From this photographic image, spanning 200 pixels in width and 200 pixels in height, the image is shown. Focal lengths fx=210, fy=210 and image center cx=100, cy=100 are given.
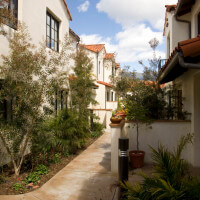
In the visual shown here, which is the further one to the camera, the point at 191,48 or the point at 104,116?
the point at 104,116

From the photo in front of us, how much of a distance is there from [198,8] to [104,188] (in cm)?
735

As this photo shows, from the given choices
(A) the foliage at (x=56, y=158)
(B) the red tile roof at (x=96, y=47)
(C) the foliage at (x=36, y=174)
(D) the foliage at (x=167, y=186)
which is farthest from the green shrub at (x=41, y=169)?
(B) the red tile roof at (x=96, y=47)

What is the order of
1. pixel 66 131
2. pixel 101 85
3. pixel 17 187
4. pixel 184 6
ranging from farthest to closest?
pixel 101 85 → pixel 184 6 → pixel 66 131 → pixel 17 187

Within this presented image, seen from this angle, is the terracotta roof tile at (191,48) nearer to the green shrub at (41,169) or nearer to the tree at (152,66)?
the green shrub at (41,169)

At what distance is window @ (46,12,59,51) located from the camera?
985cm

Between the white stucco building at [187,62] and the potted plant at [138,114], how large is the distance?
94cm

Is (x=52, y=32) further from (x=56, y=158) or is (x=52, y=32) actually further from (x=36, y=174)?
(x=36, y=174)

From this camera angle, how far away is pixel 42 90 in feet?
18.5

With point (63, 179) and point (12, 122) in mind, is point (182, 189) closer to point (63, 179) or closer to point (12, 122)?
point (63, 179)

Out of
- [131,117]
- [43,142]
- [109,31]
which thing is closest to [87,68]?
[109,31]

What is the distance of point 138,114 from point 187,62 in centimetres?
341

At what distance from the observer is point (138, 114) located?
6746 millimetres

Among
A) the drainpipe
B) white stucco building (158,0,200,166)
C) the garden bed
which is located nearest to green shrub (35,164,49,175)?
the garden bed

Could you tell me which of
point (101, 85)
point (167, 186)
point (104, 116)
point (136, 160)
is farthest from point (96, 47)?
point (167, 186)
